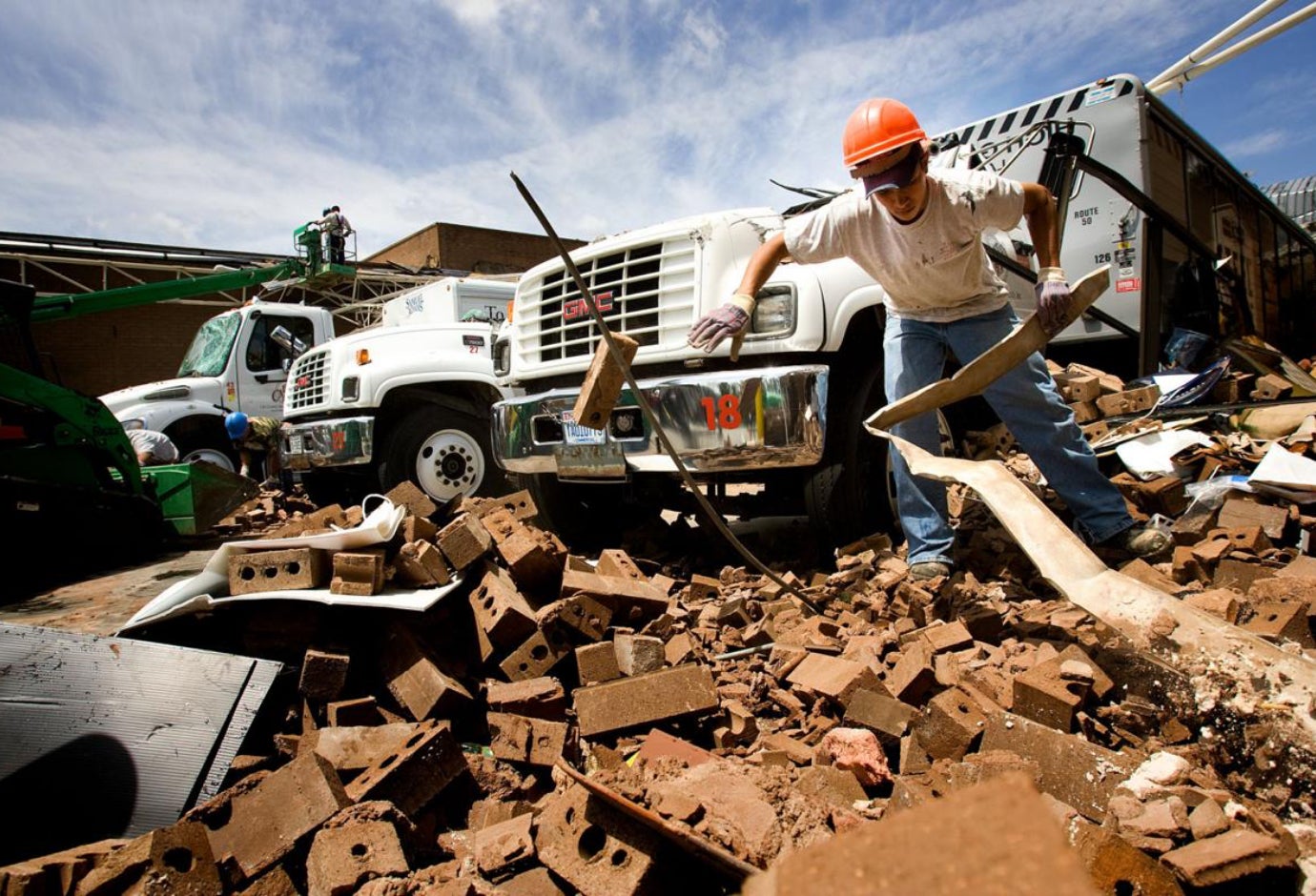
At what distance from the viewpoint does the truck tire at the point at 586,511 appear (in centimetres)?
Result: 459

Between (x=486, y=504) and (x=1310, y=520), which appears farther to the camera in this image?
(x=486, y=504)

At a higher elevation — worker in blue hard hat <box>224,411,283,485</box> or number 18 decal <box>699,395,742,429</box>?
number 18 decal <box>699,395,742,429</box>

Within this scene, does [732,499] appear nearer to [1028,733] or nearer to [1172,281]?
[1028,733]

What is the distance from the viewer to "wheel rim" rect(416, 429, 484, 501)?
6.22m

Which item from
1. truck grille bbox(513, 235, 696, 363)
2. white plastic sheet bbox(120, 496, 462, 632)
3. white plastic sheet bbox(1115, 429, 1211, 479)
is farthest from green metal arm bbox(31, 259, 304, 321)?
white plastic sheet bbox(1115, 429, 1211, 479)

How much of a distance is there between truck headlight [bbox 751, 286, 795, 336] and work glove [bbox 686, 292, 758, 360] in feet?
1.29

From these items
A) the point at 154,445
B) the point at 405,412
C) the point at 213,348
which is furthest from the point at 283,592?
the point at 213,348

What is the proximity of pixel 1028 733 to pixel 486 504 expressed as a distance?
307 cm

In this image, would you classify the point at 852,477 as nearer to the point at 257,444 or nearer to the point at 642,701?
the point at 642,701

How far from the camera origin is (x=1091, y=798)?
171cm

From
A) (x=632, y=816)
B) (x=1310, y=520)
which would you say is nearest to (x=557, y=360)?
(x=632, y=816)

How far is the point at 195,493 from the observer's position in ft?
23.5

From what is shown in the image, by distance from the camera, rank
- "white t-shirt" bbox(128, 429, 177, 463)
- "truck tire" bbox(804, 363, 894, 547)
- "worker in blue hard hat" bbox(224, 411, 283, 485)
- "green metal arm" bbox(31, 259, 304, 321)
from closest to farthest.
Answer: "truck tire" bbox(804, 363, 894, 547)
"white t-shirt" bbox(128, 429, 177, 463)
"green metal arm" bbox(31, 259, 304, 321)
"worker in blue hard hat" bbox(224, 411, 283, 485)

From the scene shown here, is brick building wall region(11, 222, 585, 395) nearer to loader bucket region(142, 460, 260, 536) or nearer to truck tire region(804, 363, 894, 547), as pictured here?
loader bucket region(142, 460, 260, 536)
